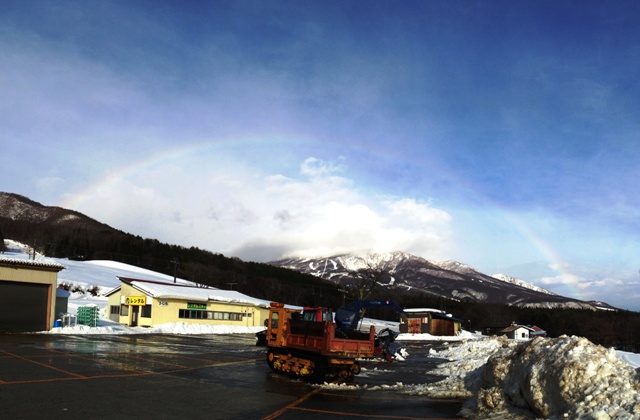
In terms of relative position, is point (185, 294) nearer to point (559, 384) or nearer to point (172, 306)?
point (172, 306)

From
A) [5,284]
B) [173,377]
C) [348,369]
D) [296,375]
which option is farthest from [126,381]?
[5,284]

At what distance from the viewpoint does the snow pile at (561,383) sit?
28.2 feet

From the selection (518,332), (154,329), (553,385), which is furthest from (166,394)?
(518,332)

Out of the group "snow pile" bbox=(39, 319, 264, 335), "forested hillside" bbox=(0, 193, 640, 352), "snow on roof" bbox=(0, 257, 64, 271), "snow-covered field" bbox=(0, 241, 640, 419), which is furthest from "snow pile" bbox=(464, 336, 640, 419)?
"forested hillside" bbox=(0, 193, 640, 352)

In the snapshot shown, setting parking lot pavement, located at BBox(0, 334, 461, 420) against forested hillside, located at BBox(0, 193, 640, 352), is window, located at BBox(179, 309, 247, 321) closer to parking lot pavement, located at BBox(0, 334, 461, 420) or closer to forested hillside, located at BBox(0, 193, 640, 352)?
parking lot pavement, located at BBox(0, 334, 461, 420)

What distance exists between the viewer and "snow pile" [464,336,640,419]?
861 cm

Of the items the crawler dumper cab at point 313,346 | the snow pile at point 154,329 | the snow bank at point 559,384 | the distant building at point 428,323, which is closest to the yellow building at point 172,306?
the snow pile at point 154,329

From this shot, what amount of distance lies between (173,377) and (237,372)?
3159mm

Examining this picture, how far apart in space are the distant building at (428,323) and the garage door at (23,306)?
63.0m

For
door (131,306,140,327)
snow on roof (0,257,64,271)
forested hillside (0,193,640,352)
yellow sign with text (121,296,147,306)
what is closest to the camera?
snow on roof (0,257,64,271)

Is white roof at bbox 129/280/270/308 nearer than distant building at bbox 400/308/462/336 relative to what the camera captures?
Yes

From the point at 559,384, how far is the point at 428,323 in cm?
7771

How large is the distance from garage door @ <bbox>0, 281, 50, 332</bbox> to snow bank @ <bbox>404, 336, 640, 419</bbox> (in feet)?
106

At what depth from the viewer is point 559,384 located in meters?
9.80
